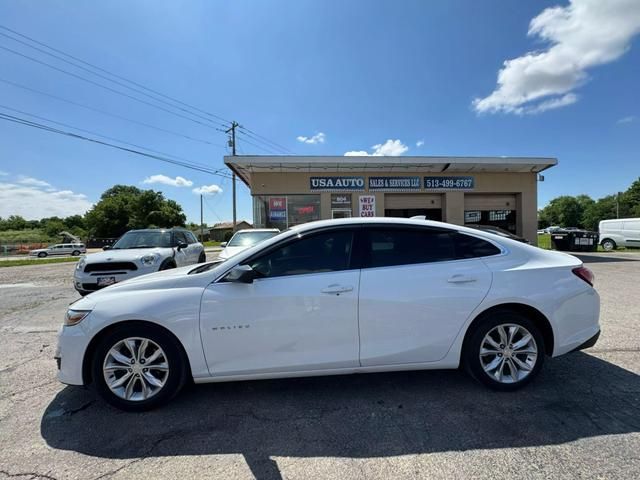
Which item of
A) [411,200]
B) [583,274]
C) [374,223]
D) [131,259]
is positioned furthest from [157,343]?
[411,200]

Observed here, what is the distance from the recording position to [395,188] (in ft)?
53.9

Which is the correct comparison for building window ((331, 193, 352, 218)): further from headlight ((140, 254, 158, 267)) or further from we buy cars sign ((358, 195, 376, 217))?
headlight ((140, 254, 158, 267))

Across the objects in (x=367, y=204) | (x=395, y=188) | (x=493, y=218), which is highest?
(x=395, y=188)

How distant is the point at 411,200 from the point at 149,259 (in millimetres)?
13298

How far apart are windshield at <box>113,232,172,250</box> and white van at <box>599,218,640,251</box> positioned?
2649cm

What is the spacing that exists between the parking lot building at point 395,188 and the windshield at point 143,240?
6.45 metres

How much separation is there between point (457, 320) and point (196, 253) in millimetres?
8470

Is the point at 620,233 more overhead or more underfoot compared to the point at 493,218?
more underfoot

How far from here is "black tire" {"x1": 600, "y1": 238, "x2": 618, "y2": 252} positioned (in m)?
21.5

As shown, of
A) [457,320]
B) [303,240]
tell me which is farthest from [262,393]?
[457,320]

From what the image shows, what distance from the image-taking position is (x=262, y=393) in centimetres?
307

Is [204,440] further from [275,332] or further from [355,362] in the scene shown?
[355,362]

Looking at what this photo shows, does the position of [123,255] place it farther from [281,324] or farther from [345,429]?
[345,429]

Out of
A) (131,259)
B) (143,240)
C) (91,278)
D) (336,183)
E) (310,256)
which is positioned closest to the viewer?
(310,256)
